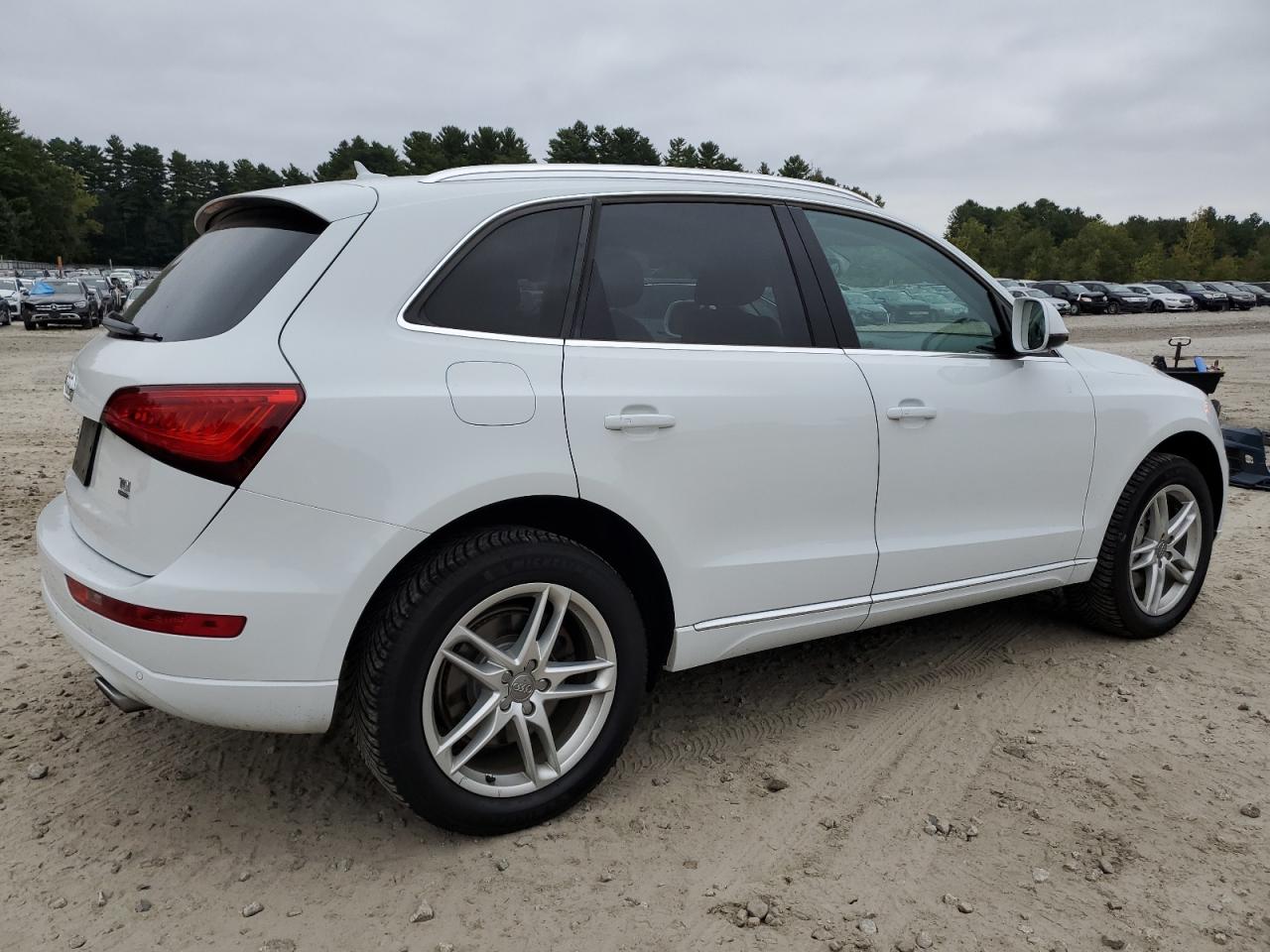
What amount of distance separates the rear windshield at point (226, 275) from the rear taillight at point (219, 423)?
8.0 inches

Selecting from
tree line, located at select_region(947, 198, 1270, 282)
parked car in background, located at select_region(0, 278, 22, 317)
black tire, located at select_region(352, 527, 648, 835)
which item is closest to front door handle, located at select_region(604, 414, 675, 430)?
black tire, located at select_region(352, 527, 648, 835)

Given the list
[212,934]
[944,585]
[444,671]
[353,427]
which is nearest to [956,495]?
[944,585]

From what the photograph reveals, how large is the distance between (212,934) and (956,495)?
2635 millimetres

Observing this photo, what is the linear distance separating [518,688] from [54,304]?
31.7 m

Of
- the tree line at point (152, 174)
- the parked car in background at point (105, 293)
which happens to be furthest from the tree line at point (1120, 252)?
the parked car in background at point (105, 293)

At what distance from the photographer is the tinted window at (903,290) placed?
3502mm

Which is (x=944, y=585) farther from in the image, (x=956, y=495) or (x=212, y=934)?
(x=212, y=934)

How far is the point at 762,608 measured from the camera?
320cm

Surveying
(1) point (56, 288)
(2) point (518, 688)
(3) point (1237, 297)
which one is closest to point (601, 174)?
(2) point (518, 688)

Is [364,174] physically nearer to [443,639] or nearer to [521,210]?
[521,210]

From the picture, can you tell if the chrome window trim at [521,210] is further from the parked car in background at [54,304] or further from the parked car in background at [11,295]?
the parked car in background at [11,295]

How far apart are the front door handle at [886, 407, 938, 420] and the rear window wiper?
7.21ft

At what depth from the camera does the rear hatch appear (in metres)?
2.38

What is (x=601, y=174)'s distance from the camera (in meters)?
3.14
